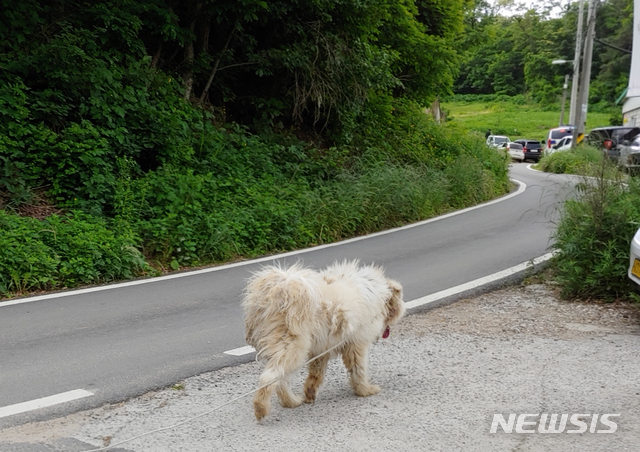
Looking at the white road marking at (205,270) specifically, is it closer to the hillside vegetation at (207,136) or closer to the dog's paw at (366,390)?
the hillside vegetation at (207,136)

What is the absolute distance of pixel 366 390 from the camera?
206 inches

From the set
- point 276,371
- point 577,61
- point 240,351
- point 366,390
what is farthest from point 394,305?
point 577,61

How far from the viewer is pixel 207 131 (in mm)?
14414

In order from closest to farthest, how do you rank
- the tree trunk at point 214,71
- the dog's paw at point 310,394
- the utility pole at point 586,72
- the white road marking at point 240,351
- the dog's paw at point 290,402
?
the dog's paw at point 290,402 → the dog's paw at point 310,394 → the white road marking at point 240,351 → the tree trunk at point 214,71 → the utility pole at point 586,72

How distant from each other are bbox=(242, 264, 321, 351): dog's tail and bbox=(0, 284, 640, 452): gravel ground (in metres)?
0.65

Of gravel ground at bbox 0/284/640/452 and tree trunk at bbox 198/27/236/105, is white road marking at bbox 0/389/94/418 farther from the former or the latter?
tree trunk at bbox 198/27/236/105

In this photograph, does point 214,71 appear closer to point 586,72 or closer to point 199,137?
point 199,137

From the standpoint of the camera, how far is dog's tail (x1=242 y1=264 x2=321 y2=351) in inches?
181

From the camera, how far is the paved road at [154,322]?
5.59 metres

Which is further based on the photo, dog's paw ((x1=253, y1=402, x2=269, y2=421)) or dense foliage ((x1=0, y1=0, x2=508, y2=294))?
dense foliage ((x1=0, y1=0, x2=508, y2=294))

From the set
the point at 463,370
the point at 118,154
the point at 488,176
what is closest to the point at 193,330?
the point at 463,370

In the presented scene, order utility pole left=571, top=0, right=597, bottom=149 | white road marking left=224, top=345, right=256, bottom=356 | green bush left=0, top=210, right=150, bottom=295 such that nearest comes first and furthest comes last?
white road marking left=224, top=345, right=256, bottom=356 < green bush left=0, top=210, right=150, bottom=295 < utility pole left=571, top=0, right=597, bottom=149

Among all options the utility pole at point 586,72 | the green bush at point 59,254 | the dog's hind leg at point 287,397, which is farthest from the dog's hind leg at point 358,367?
the utility pole at point 586,72

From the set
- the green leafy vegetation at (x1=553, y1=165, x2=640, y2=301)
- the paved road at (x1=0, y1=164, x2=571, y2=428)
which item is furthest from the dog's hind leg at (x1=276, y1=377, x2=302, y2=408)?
the green leafy vegetation at (x1=553, y1=165, x2=640, y2=301)
